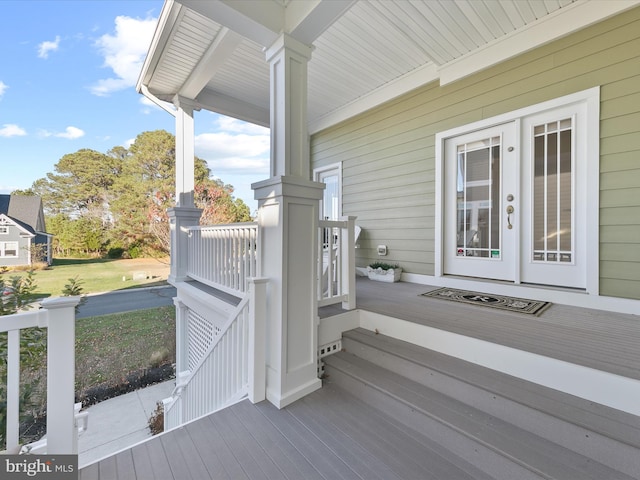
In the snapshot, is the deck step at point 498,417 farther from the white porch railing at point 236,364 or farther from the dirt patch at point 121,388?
the dirt patch at point 121,388

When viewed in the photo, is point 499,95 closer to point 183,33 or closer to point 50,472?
point 183,33

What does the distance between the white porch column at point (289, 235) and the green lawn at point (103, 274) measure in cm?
743

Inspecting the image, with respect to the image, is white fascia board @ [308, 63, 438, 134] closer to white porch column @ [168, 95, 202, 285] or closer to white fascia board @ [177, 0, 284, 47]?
white porch column @ [168, 95, 202, 285]

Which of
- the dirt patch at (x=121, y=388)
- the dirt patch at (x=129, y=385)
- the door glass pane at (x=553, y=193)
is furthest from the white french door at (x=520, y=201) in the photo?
the dirt patch at (x=129, y=385)

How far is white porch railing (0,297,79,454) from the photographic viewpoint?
119 cm

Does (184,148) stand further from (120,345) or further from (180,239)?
(120,345)

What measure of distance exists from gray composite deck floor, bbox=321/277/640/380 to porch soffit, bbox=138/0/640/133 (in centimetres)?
233

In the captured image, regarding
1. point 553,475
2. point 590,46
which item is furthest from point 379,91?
point 553,475

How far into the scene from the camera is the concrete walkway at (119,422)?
12.3ft

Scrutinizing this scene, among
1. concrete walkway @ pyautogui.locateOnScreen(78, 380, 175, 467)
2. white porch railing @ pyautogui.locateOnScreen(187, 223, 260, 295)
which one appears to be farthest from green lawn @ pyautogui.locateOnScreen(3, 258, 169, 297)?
white porch railing @ pyautogui.locateOnScreen(187, 223, 260, 295)

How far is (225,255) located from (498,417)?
109 inches

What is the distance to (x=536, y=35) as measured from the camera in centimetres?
266

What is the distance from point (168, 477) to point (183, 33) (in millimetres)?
3652
